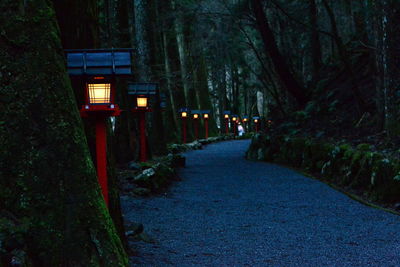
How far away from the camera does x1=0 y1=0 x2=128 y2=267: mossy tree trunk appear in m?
3.46

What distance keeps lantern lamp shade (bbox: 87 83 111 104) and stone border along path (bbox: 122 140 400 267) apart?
6.07 ft

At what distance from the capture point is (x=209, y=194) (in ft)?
35.1

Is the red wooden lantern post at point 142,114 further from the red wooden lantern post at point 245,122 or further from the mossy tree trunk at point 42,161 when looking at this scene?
the red wooden lantern post at point 245,122

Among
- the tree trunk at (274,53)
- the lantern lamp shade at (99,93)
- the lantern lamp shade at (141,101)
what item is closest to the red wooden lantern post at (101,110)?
the lantern lamp shade at (99,93)

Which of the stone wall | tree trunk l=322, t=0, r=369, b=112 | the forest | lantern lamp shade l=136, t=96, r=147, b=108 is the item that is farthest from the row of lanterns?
tree trunk l=322, t=0, r=369, b=112

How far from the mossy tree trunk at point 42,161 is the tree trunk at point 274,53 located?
14.3 m

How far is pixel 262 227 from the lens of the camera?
23.5 ft

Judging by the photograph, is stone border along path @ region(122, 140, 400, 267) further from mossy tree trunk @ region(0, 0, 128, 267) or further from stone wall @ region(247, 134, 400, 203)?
mossy tree trunk @ region(0, 0, 128, 267)

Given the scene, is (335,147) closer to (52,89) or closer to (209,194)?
(209,194)

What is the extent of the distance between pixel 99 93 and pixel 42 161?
6.28ft

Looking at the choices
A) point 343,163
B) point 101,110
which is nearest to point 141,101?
point 343,163

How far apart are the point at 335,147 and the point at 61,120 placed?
30.7ft

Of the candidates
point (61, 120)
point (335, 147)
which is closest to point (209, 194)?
point (335, 147)

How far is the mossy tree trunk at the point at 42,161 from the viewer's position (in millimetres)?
3455
